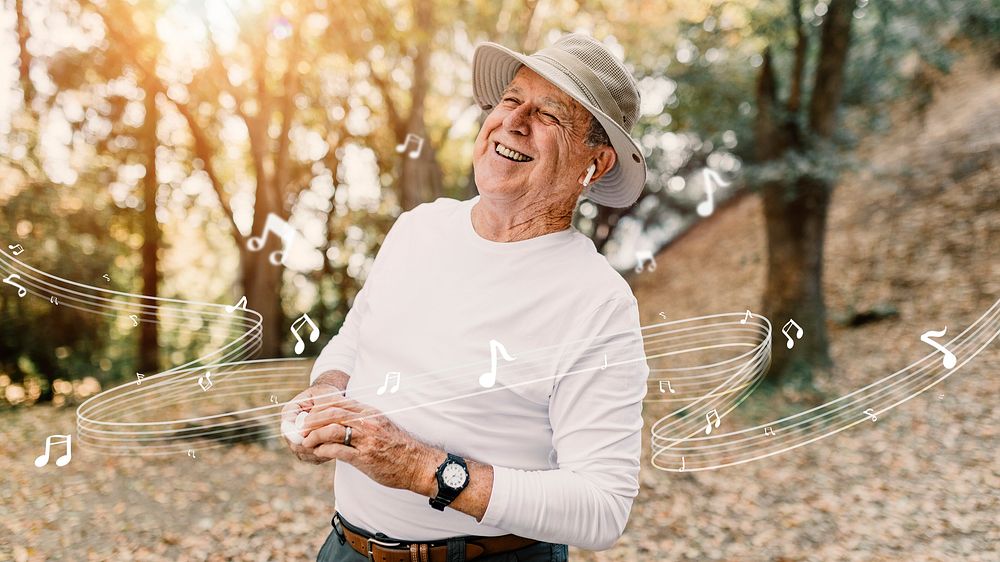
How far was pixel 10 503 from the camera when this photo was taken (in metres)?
5.30

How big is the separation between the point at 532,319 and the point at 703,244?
14018 millimetres

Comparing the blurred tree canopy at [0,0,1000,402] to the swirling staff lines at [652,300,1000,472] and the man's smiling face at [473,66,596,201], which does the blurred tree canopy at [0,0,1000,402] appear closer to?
the swirling staff lines at [652,300,1000,472]

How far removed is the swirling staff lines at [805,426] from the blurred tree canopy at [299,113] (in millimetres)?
1059

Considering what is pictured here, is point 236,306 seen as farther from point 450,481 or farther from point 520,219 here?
point 450,481

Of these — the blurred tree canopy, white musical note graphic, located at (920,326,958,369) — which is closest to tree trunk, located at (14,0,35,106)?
the blurred tree canopy

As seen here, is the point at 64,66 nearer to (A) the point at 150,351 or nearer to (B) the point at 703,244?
(A) the point at 150,351

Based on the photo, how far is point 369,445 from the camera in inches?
55.1

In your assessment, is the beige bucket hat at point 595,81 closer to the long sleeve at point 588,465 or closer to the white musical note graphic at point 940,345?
the long sleeve at point 588,465

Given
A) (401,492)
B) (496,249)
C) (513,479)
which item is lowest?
(401,492)

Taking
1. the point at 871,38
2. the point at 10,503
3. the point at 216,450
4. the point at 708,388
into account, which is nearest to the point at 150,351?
the point at 216,450

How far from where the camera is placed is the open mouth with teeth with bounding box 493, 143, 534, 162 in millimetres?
1730

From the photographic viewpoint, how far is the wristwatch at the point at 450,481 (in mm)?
1401

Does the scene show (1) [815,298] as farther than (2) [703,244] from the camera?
No

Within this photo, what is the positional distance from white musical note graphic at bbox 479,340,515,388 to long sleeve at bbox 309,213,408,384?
512mm
